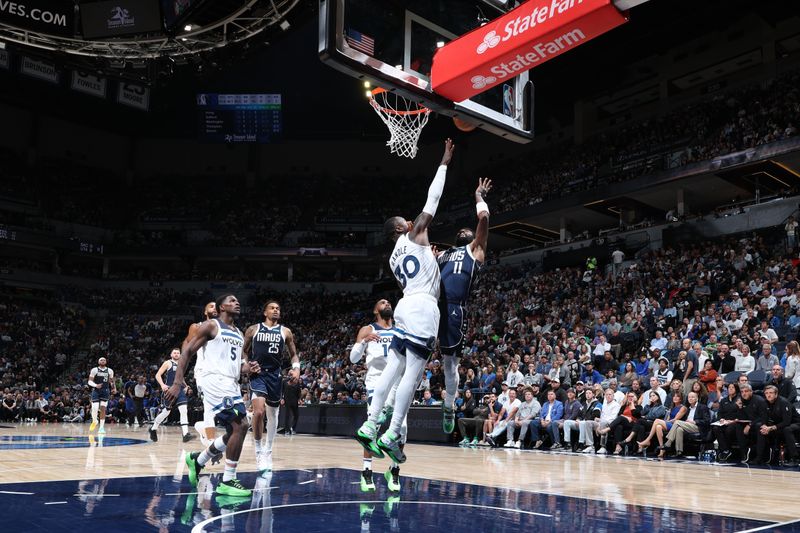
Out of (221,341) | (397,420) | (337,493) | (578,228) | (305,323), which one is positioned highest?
(578,228)

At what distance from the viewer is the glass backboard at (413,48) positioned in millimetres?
7969

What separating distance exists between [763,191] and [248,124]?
72.1ft

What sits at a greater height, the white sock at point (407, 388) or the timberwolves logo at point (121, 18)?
A: the timberwolves logo at point (121, 18)

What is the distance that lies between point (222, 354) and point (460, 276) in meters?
2.50

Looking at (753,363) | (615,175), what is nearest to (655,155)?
(615,175)

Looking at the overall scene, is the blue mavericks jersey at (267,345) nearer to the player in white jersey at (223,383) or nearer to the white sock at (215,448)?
the player in white jersey at (223,383)

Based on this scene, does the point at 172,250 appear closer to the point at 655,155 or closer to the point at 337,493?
the point at 655,155

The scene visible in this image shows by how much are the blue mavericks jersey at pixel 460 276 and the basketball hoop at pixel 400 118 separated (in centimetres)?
437

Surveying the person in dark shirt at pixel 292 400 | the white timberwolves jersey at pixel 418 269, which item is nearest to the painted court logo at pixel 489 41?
the white timberwolves jersey at pixel 418 269

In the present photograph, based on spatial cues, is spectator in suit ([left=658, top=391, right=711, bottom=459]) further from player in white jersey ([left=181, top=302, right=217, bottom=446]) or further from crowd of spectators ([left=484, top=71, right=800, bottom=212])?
crowd of spectators ([left=484, top=71, right=800, bottom=212])

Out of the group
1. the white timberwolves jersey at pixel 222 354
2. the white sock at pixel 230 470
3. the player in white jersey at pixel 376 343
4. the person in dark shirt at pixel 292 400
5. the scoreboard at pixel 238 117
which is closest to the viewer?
the white sock at pixel 230 470

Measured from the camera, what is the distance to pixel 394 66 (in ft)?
27.9

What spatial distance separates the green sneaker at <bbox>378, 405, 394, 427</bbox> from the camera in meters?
6.35

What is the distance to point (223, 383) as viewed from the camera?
6.94 m
